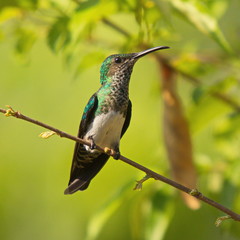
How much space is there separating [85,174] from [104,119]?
1.43 ft

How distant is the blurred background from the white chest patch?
12.3 inches

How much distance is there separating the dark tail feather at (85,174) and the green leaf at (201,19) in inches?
49.3

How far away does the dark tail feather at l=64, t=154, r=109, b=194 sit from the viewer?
3514mm

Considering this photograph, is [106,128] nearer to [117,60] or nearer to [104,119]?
[104,119]

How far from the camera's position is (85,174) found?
3719 millimetres

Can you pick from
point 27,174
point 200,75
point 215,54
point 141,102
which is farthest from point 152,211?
point 27,174

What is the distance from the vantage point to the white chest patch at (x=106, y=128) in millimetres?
3498

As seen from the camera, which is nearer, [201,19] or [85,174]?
[201,19]

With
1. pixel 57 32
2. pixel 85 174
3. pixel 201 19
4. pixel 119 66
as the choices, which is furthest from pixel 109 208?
pixel 201 19

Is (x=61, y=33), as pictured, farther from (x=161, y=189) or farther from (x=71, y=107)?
(x=71, y=107)

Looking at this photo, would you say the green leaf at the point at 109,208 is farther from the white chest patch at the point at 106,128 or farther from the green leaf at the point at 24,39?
the green leaf at the point at 24,39

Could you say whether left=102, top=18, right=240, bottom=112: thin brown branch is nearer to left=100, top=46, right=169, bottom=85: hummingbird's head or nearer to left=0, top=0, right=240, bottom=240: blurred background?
left=0, top=0, right=240, bottom=240: blurred background

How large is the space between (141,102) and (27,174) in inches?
55.7

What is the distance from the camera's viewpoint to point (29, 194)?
19.9 feet
